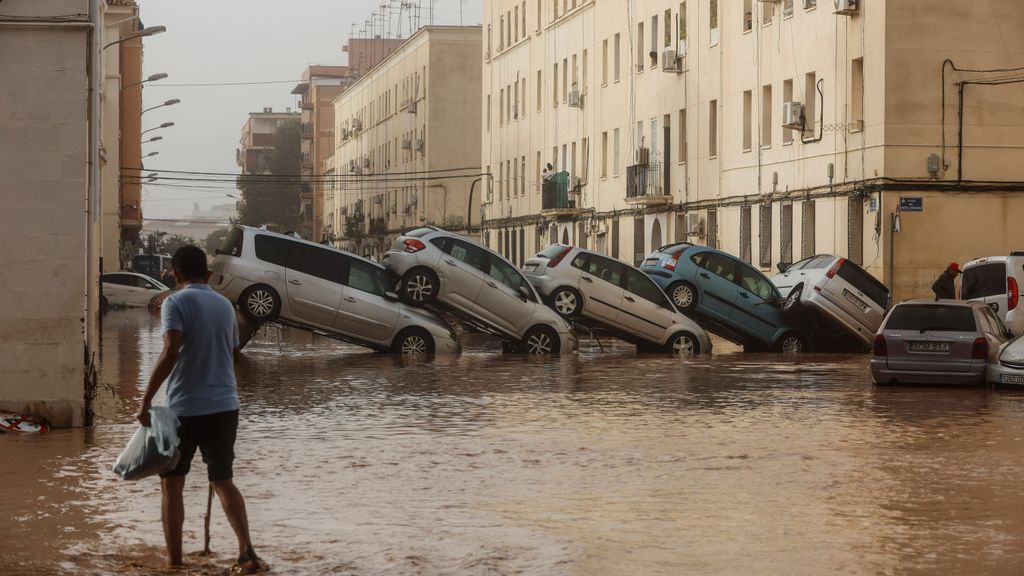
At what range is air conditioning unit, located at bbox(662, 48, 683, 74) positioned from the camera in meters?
52.0

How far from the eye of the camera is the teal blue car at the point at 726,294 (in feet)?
106

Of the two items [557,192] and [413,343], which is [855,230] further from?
[557,192]

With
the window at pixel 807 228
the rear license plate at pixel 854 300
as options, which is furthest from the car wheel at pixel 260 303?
the window at pixel 807 228

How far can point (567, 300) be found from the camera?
3084 cm

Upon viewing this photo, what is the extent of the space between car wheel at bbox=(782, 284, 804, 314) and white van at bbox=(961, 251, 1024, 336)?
302cm

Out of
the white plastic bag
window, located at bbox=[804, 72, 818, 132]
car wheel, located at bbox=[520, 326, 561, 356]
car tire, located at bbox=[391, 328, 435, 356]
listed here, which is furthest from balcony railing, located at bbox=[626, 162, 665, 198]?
the white plastic bag

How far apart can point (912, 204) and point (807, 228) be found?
442 centimetres

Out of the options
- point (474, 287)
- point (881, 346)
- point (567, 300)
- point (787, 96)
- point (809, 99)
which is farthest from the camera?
point (787, 96)

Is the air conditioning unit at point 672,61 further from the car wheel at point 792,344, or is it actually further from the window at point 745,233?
the car wheel at point 792,344

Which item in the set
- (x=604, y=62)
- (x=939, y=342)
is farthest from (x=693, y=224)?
(x=939, y=342)

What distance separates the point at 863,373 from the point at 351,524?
55.9 feet

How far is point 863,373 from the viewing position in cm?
2619

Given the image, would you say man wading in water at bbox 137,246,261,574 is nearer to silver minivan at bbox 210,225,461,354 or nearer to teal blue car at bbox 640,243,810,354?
silver minivan at bbox 210,225,461,354

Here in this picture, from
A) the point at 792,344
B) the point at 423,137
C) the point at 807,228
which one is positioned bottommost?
the point at 792,344
